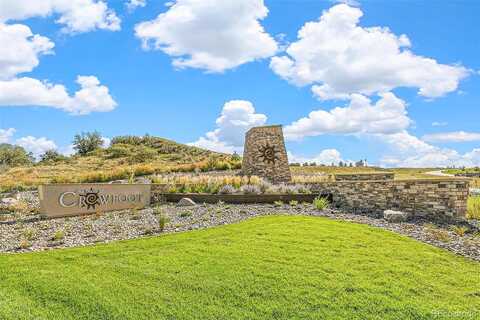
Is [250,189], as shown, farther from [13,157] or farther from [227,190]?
[13,157]

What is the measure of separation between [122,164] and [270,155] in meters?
19.8

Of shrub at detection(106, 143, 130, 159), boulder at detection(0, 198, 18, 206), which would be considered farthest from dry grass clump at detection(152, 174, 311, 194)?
shrub at detection(106, 143, 130, 159)

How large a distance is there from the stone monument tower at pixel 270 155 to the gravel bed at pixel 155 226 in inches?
269

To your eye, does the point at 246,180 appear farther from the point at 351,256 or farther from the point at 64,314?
the point at 64,314

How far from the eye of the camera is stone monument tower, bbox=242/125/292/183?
69.3 feet

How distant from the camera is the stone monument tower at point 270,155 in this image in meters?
21.1

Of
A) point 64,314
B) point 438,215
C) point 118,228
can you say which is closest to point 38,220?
point 118,228

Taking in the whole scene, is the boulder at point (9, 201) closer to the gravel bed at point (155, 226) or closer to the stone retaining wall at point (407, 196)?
the gravel bed at point (155, 226)

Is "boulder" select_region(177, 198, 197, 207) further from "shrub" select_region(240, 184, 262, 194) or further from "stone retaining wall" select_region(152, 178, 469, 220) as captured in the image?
"stone retaining wall" select_region(152, 178, 469, 220)

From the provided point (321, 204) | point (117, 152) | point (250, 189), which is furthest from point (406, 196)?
point (117, 152)

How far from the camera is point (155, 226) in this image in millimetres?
10938

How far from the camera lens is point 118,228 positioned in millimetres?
10867

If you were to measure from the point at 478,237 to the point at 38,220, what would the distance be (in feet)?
41.9

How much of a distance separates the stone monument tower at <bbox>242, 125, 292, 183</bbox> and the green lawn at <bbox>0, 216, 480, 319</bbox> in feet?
40.3
